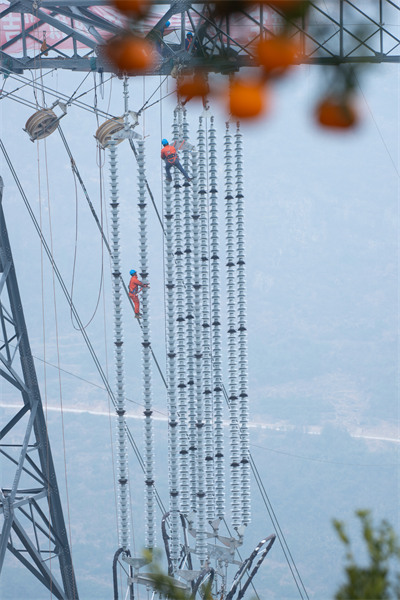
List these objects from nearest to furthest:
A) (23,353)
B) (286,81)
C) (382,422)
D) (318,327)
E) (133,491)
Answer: (286,81) < (23,353) < (133,491) < (382,422) < (318,327)

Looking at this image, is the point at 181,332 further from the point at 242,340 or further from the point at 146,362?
the point at 242,340

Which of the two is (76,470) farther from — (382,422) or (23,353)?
(23,353)

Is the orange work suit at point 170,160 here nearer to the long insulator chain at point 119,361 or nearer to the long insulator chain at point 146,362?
the long insulator chain at point 146,362

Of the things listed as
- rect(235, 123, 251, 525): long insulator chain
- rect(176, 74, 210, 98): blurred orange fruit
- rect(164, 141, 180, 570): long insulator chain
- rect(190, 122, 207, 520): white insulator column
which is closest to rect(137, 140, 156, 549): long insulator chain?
rect(164, 141, 180, 570): long insulator chain

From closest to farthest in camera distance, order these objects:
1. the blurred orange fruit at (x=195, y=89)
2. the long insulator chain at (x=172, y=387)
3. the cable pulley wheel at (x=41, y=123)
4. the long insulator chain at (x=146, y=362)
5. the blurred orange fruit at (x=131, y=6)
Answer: the blurred orange fruit at (x=131, y=6), the blurred orange fruit at (x=195, y=89), the long insulator chain at (x=146, y=362), the long insulator chain at (x=172, y=387), the cable pulley wheel at (x=41, y=123)

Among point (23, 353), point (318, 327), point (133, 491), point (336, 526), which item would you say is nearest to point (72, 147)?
point (318, 327)

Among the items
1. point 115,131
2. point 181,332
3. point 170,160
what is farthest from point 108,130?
point 181,332

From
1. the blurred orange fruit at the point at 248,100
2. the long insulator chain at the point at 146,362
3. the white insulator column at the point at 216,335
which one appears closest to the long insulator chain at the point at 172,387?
the long insulator chain at the point at 146,362
